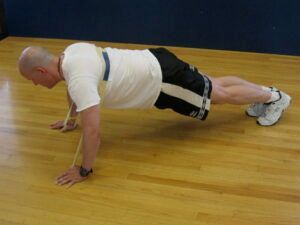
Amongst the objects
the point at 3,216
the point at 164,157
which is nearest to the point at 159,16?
the point at 164,157

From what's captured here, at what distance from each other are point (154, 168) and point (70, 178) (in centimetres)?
38

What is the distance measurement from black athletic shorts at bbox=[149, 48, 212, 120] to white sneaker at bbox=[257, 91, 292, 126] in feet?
1.27

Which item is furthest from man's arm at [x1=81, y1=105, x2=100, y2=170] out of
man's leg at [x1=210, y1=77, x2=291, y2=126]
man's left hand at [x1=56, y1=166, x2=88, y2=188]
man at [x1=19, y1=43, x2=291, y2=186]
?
man's leg at [x1=210, y1=77, x2=291, y2=126]

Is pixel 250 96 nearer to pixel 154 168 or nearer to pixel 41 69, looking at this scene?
pixel 154 168

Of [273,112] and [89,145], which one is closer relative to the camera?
[89,145]

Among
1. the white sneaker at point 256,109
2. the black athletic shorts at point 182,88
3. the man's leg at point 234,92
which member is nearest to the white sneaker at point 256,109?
the white sneaker at point 256,109

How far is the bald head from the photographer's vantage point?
1927 millimetres

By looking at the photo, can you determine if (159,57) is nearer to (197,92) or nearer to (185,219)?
(197,92)

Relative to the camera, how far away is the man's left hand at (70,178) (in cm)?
198

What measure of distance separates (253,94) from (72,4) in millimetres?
2163

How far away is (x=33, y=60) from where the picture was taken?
193 centimetres

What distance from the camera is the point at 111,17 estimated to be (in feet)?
12.7

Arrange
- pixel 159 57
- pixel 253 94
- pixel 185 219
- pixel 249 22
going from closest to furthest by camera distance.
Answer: pixel 185 219 < pixel 159 57 < pixel 253 94 < pixel 249 22

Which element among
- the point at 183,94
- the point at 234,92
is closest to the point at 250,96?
the point at 234,92
